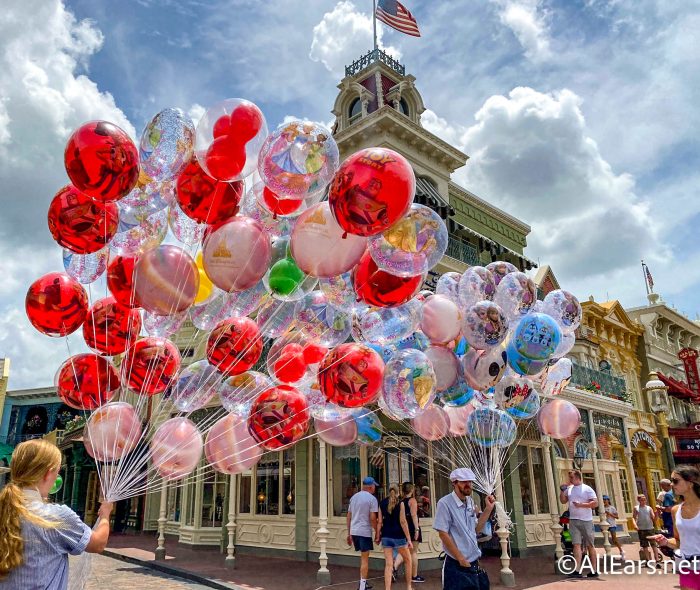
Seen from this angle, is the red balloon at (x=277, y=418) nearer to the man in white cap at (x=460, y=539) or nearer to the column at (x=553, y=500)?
the man in white cap at (x=460, y=539)

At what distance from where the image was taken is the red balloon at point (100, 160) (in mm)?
3883

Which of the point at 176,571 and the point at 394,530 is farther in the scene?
the point at 176,571

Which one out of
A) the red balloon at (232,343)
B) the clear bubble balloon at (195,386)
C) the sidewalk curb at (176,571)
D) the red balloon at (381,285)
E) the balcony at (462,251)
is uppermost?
the balcony at (462,251)

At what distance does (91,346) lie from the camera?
5.16m

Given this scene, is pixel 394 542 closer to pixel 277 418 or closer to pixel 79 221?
pixel 277 418

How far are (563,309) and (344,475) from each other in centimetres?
610

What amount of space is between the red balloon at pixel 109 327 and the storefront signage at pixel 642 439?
66.6ft

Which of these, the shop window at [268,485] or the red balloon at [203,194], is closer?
the red balloon at [203,194]

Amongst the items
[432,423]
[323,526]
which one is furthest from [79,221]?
[323,526]

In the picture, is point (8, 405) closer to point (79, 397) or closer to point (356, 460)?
point (356, 460)

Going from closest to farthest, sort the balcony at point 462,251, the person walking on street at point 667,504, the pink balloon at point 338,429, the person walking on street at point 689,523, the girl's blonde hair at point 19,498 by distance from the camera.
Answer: the girl's blonde hair at point 19,498 < the person walking on street at point 689,523 < the pink balloon at point 338,429 < the person walking on street at point 667,504 < the balcony at point 462,251

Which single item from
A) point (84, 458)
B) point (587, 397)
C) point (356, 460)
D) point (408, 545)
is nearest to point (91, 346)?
point (408, 545)

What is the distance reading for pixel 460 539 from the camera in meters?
4.30

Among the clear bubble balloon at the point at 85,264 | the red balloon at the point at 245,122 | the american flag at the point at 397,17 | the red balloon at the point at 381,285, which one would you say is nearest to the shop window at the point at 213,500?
the clear bubble balloon at the point at 85,264
